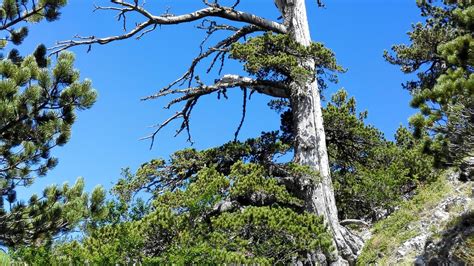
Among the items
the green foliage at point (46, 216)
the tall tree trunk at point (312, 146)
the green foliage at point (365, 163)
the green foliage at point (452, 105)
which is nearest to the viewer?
the green foliage at point (452, 105)

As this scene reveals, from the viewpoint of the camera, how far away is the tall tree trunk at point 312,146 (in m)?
10.8

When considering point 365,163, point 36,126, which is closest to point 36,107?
point 36,126

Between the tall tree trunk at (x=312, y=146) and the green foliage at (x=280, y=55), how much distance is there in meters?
0.33

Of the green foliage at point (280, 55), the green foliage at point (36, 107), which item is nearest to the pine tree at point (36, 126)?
the green foliage at point (36, 107)

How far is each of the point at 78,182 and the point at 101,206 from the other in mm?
691

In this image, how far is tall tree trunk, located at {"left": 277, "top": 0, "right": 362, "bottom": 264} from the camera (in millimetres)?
10781

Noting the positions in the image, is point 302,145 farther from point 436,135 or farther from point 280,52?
point 436,135

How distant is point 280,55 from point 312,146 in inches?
90.5

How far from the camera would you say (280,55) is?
11.4 meters

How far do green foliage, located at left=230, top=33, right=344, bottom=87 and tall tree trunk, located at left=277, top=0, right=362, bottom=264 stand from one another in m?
0.33

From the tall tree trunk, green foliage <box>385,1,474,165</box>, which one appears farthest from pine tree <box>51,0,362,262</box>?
green foliage <box>385,1,474,165</box>

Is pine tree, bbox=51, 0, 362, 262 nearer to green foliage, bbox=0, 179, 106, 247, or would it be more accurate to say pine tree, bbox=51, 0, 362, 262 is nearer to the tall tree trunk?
the tall tree trunk

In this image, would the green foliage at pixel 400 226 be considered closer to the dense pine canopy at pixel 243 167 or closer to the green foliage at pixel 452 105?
the dense pine canopy at pixel 243 167

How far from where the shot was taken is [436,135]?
23.7 ft
